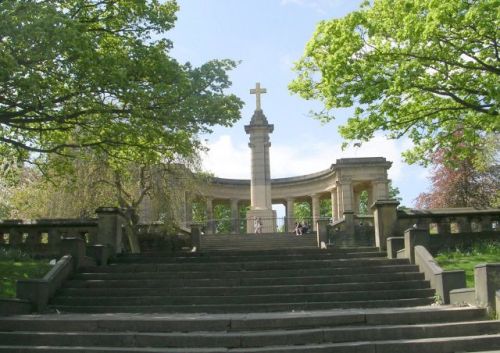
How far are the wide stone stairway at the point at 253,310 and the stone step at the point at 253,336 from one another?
0.02 meters

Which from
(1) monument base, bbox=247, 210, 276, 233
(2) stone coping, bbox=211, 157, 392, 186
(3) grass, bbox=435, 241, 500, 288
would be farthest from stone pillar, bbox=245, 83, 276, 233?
(3) grass, bbox=435, 241, 500, 288

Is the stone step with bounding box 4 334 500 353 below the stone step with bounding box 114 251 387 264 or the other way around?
below

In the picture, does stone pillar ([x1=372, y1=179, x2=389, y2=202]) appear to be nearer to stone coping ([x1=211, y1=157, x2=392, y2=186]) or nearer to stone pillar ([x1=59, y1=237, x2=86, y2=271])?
stone coping ([x1=211, y1=157, x2=392, y2=186])

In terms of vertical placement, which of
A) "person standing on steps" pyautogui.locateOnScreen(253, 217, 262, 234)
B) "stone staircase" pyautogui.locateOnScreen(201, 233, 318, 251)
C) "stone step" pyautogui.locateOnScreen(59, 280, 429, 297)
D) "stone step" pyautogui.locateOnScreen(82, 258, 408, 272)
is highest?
"person standing on steps" pyautogui.locateOnScreen(253, 217, 262, 234)

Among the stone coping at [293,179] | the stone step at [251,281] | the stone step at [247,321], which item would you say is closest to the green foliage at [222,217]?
the stone coping at [293,179]

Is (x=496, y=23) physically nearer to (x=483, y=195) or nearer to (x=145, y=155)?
(x=145, y=155)

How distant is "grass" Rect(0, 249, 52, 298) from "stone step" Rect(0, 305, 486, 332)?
2.65 m

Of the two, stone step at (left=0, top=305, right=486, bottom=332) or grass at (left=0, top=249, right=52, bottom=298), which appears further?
grass at (left=0, top=249, right=52, bottom=298)

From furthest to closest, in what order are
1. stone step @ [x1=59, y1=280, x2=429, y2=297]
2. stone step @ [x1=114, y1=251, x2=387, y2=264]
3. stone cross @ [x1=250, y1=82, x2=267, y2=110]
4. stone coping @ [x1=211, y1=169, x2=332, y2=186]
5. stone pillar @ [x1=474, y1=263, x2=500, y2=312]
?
stone coping @ [x1=211, y1=169, x2=332, y2=186]
stone cross @ [x1=250, y1=82, x2=267, y2=110]
stone step @ [x1=114, y1=251, x2=387, y2=264]
stone step @ [x1=59, y1=280, x2=429, y2=297]
stone pillar @ [x1=474, y1=263, x2=500, y2=312]

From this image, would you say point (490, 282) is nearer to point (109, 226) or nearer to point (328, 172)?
point (109, 226)

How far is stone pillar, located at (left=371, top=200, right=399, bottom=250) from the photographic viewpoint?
16.8m

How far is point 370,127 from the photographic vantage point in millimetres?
18484

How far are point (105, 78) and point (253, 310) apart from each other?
7122 millimetres

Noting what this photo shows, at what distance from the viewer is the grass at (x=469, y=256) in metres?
14.0
